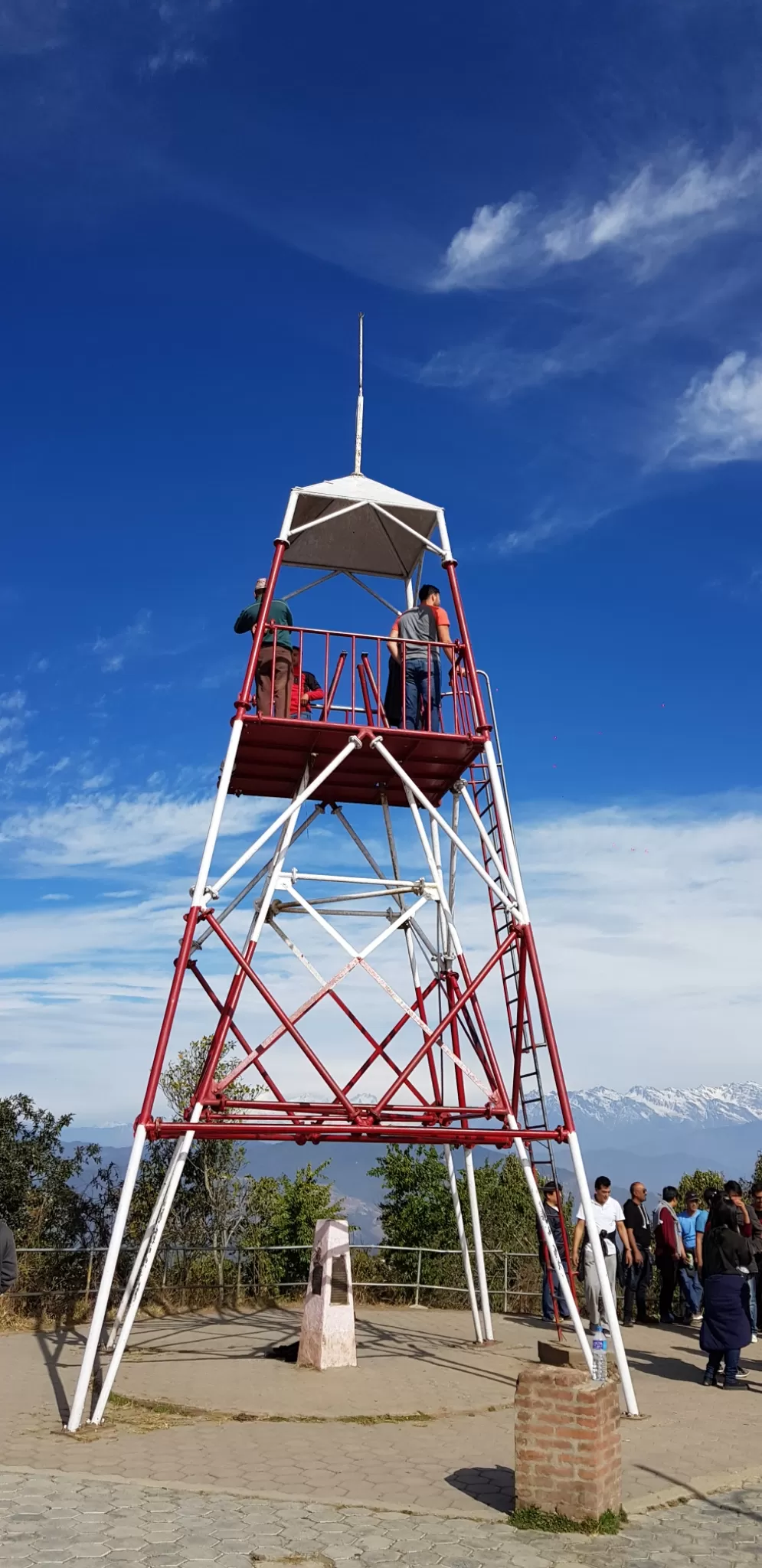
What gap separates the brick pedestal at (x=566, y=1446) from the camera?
7086mm

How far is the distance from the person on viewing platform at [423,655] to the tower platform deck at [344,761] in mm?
388

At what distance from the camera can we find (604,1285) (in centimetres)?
1093

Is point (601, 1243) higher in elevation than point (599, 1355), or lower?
higher

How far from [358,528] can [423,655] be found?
8.07ft

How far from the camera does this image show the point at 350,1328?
12.9 meters

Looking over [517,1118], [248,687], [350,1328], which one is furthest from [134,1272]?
[248,687]

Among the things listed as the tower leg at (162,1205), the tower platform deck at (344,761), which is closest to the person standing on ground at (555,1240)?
the tower leg at (162,1205)

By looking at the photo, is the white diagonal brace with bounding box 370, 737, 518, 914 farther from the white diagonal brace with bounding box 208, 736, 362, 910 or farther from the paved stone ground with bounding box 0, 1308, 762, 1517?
the paved stone ground with bounding box 0, 1308, 762, 1517

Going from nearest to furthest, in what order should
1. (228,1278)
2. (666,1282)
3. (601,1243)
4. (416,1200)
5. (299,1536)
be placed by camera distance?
(299,1536), (601,1243), (666,1282), (228,1278), (416,1200)

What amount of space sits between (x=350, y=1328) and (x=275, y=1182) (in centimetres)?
1085

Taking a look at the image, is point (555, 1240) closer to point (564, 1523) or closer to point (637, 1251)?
point (637, 1251)

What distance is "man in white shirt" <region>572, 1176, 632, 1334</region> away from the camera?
13.4 metres

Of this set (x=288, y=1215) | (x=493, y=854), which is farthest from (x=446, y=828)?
(x=288, y=1215)

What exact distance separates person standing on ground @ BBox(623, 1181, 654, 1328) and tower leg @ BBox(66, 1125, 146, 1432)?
8.28 metres
